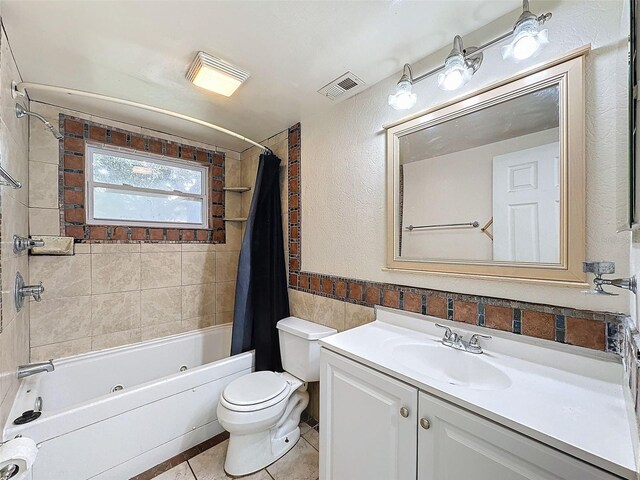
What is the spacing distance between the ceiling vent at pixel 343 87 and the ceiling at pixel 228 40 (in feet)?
0.13

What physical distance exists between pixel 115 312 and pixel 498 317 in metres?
2.49

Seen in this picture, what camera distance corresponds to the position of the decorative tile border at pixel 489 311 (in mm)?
892

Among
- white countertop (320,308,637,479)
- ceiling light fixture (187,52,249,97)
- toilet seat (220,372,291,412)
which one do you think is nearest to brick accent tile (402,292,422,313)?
white countertop (320,308,637,479)

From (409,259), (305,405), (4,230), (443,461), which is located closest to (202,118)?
(4,230)

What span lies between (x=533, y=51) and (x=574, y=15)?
0.20m

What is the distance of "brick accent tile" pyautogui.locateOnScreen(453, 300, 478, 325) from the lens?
117 centimetres

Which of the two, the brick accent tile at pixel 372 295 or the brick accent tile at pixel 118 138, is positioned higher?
the brick accent tile at pixel 118 138

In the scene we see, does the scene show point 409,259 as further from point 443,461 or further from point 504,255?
point 443,461

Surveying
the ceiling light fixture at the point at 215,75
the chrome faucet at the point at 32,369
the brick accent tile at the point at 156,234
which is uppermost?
the ceiling light fixture at the point at 215,75

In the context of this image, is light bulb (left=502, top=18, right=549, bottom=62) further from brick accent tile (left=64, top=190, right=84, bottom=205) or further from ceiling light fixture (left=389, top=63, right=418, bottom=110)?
brick accent tile (left=64, top=190, right=84, bottom=205)

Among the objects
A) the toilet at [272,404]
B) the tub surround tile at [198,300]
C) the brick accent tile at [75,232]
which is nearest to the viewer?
the toilet at [272,404]

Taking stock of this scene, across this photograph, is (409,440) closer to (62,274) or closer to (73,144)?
(62,274)

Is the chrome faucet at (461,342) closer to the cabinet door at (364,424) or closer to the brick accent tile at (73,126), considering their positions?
the cabinet door at (364,424)

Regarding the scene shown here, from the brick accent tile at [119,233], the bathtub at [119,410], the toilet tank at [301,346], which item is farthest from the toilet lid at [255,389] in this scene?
the brick accent tile at [119,233]
